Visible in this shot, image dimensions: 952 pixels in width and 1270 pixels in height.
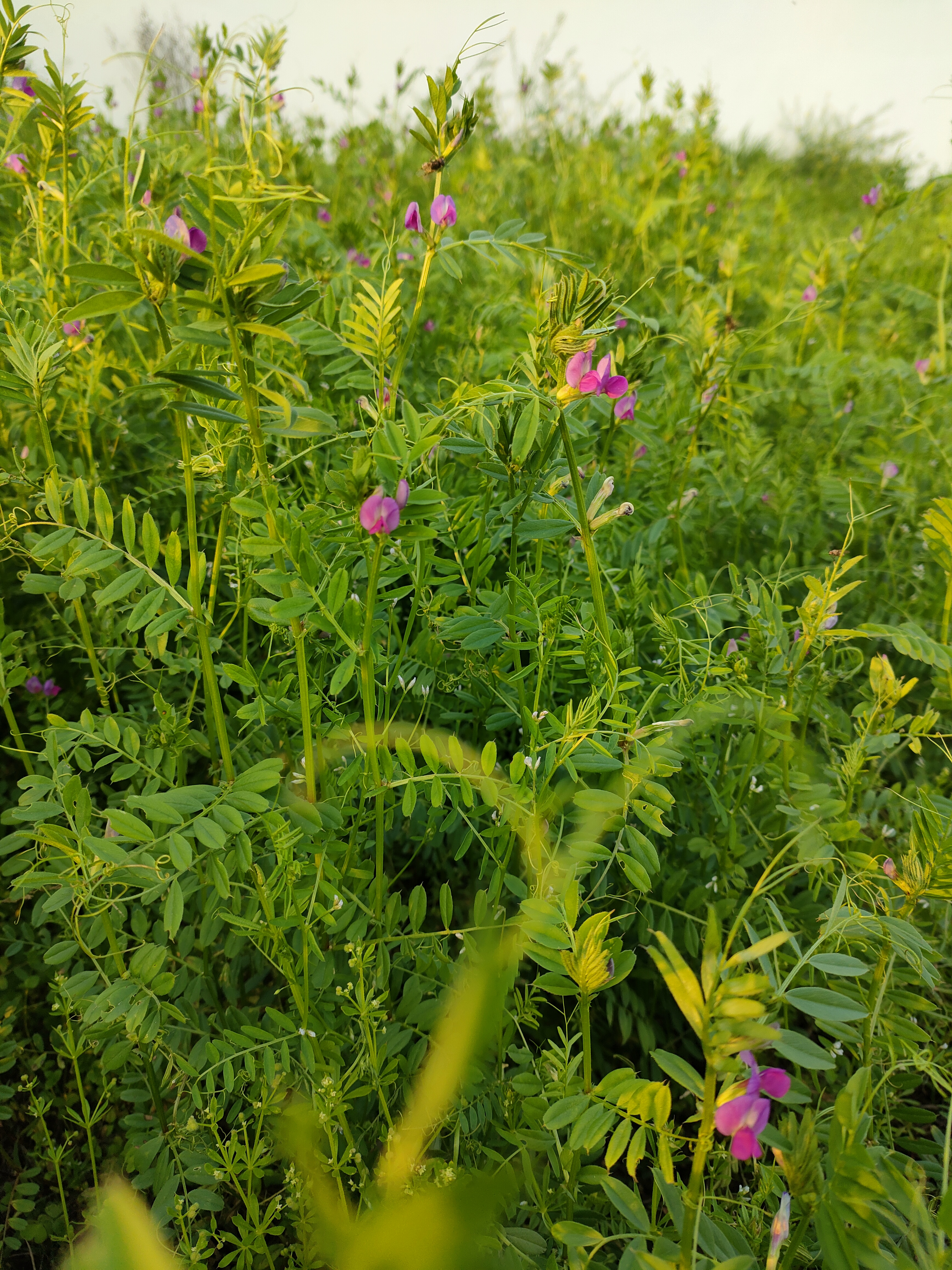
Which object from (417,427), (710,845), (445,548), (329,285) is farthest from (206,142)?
(710,845)

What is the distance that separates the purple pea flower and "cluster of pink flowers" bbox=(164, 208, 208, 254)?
0.47 meters

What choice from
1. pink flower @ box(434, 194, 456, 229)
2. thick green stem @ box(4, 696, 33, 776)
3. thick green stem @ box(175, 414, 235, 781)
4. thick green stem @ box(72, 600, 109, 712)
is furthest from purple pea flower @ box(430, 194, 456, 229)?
thick green stem @ box(4, 696, 33, 776)

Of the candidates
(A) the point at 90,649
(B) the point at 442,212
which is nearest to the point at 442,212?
(B) the point at 442,212

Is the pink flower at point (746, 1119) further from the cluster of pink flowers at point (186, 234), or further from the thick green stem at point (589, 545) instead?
the cluster of pink flowers at point (186, 234)

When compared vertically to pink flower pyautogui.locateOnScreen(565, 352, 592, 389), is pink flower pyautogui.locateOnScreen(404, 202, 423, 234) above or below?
above

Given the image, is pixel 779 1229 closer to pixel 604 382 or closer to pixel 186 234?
pixel 604 382

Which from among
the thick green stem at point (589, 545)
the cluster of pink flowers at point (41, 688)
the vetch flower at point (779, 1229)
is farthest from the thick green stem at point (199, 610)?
the vetch flower at point (779, 1229)

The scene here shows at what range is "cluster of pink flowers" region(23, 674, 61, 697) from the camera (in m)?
1.46

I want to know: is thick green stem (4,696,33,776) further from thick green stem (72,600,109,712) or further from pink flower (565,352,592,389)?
pink flower (565,352,592,389)

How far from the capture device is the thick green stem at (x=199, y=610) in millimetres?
930

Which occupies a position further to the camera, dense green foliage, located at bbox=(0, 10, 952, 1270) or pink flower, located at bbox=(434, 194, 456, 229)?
pink flower, located at bbox=(434, 194, 456, 229)

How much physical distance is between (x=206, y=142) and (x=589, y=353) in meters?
1.80

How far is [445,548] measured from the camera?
1556mm

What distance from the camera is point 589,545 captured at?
1.04 m
